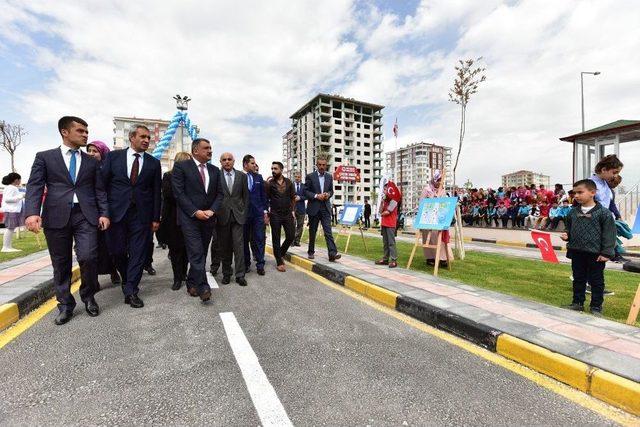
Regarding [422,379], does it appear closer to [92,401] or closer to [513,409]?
[513,409]

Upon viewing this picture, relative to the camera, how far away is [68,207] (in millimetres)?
3928

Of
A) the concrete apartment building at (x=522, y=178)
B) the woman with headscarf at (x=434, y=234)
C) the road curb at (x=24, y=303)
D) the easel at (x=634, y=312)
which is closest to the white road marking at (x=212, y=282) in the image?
the road curb at (x=24, y=303)

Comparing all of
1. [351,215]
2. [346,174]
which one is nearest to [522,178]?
[346,174]

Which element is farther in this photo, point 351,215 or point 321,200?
point 351,215

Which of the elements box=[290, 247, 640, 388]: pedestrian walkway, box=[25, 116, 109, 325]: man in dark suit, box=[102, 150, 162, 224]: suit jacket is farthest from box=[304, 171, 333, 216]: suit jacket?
box=[25, 116, 109, 325]: man in dark suit

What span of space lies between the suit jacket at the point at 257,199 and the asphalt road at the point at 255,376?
8.95ft

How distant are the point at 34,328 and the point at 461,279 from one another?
19.1 ft

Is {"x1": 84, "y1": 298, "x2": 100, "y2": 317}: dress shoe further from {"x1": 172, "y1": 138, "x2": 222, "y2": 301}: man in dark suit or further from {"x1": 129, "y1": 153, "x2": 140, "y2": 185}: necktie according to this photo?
{"x1": 129, "y1": 153, "x2": 140, "y2": 185}: necktie

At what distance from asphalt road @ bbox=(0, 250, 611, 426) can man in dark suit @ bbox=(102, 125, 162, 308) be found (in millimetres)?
653

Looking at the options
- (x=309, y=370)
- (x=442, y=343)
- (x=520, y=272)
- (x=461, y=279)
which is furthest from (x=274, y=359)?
(x=520, y=272)

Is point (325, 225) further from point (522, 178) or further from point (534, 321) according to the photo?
point (522, 178)

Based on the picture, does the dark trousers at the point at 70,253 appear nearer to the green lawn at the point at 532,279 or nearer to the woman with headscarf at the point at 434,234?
the green lawn at the point at 532,279

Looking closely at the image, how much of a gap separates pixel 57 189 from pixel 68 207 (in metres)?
0.23

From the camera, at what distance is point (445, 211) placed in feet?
20.8
